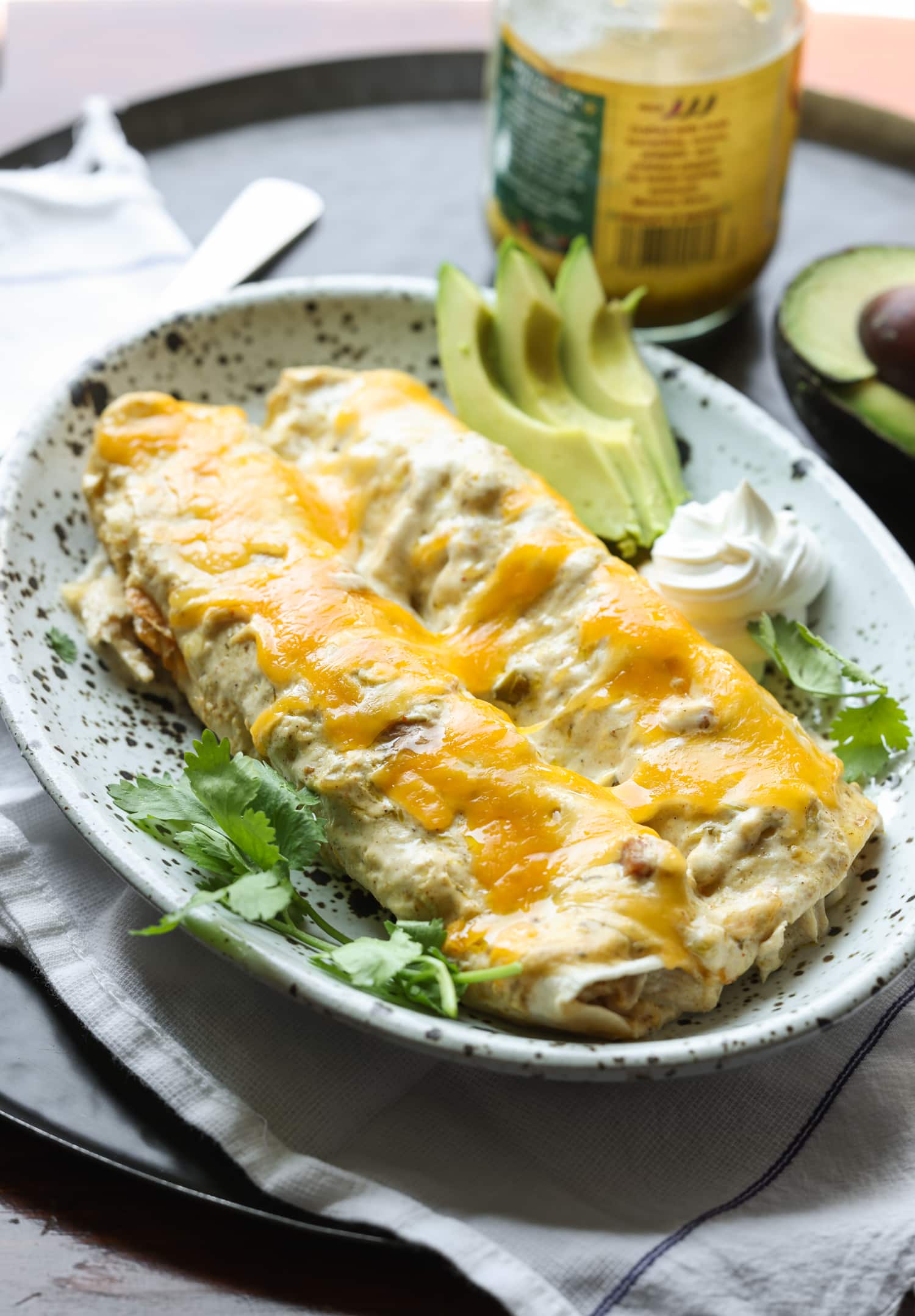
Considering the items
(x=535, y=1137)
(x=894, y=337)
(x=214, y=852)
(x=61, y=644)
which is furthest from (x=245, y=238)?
(x=535, y=1137)

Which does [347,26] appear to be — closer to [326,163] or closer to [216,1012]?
[326,163]

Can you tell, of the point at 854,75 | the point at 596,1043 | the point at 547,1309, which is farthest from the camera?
the point at 854,75

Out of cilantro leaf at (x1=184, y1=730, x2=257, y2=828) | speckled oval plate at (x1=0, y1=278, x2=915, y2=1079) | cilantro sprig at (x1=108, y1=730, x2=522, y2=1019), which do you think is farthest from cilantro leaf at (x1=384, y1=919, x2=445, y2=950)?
cilantro leaf at (x1=184, y1=730, x2=257, y2=828)

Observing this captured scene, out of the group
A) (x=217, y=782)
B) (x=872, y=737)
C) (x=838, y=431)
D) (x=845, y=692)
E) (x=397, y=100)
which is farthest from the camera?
(x=397, y=100)

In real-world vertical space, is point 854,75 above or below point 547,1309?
above

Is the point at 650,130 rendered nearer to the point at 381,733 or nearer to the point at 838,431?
the point at 838,431

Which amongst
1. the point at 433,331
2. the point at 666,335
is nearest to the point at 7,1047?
the point at 433,331

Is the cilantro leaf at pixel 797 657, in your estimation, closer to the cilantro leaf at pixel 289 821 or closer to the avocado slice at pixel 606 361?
the avocado slice at pixel 606 361

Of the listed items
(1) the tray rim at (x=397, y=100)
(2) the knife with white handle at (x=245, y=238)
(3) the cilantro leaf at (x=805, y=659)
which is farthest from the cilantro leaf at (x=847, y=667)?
(1) the tray rim at (x=397, y=100)
